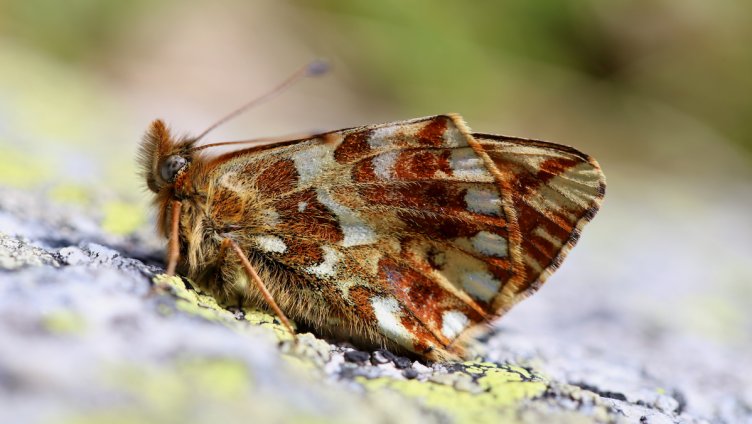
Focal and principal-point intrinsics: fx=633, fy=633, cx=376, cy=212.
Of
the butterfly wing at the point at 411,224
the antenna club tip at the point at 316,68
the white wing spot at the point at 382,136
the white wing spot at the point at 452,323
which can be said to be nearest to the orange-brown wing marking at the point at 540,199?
the butterfly wing at the point at 411,224

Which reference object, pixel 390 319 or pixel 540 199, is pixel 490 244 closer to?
pixel 540 199

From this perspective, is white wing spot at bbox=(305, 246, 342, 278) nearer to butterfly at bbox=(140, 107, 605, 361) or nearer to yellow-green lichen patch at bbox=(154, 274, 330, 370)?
butterfly at bbox=(140, 107, 605, 361)

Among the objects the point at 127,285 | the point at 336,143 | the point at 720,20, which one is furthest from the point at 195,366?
the point at 720,20

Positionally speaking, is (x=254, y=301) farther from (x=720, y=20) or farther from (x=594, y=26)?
(x=720, y=20)

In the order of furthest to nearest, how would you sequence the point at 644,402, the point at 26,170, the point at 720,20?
the point at 720,20
the point at 26,170
the point at 644,402

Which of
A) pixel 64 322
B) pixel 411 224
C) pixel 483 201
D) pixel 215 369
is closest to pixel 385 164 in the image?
pixel 411 224

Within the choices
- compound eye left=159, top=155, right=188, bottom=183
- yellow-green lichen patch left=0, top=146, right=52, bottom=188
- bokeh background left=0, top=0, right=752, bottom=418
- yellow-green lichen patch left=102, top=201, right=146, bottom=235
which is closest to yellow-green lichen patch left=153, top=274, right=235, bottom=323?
compound eye left=159, top=155, right=188, bottom=183
